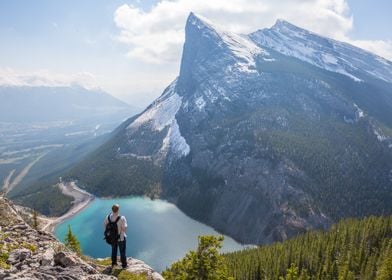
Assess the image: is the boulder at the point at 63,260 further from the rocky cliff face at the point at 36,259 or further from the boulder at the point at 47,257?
the boulder at the point at 47,257

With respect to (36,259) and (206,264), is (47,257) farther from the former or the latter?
(206,264)

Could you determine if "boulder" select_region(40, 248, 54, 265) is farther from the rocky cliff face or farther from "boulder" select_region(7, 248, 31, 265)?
"boulder" select_region(7, 248, 31, 265)

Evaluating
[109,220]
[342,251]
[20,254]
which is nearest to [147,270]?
[109,220]

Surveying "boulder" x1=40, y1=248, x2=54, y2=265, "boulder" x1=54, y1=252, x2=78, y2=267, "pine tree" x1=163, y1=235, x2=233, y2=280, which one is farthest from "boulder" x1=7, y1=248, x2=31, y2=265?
"pine tree" x1=163, y1=235, x2=233, y2=280

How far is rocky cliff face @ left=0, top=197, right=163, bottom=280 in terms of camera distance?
2644cm

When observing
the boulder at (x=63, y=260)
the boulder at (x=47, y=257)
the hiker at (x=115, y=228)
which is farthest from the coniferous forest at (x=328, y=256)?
the boulder at (x=47, y=257)

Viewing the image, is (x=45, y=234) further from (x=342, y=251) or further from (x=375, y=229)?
(x=375, y=229)

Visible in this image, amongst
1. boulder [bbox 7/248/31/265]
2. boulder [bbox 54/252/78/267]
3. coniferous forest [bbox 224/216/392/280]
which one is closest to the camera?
boulder [bbox 7/248/31/265]

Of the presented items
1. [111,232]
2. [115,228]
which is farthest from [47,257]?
[115,228]

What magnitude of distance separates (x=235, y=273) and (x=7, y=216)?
107536mm

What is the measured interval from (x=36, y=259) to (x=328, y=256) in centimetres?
12954

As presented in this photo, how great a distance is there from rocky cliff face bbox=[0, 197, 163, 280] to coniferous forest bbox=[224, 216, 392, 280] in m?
98.9

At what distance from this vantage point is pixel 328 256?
465ft

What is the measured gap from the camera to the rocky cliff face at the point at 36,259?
1041 inches
